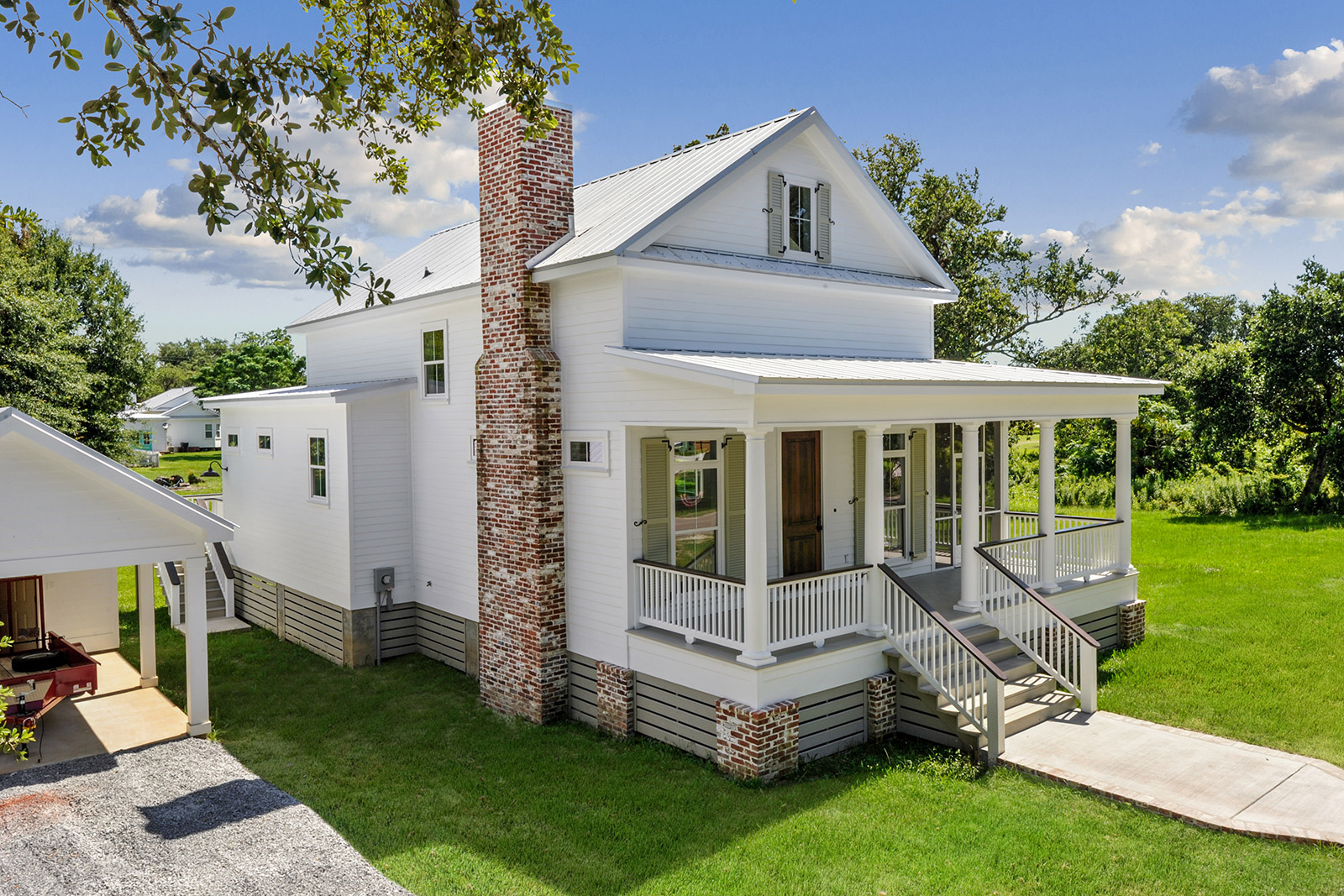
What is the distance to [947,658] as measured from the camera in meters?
11.0

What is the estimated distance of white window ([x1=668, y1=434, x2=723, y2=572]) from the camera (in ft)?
40.7

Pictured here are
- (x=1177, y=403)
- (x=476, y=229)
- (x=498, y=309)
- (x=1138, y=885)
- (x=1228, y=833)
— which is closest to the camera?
(x=1138, y=885)

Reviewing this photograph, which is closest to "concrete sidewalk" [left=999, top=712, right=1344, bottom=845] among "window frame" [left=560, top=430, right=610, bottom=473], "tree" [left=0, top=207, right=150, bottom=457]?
"window frame" [left=560, top=430, right=610, bottom=473]

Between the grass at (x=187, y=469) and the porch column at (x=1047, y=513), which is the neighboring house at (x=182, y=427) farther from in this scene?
the porch column at (x=1047, y=513)

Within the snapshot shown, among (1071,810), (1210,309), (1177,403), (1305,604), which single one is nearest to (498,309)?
(1071,810)

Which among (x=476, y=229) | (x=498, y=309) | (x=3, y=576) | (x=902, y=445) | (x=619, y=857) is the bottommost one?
(x=619, y=857)

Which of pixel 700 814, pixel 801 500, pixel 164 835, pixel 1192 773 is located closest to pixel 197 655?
pixel 164 835

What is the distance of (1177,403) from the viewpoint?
33.4 metres

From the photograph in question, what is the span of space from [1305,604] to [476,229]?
16545 mm

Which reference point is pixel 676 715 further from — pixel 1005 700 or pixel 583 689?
pixel 1005 700

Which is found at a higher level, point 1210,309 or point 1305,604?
point 1210,309

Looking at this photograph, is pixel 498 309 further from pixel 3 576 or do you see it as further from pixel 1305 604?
pixel 1305 604

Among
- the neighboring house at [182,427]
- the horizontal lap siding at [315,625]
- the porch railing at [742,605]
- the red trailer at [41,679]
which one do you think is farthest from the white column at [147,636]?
the neighboring house at [182,427]

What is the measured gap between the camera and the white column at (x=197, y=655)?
11516mm
